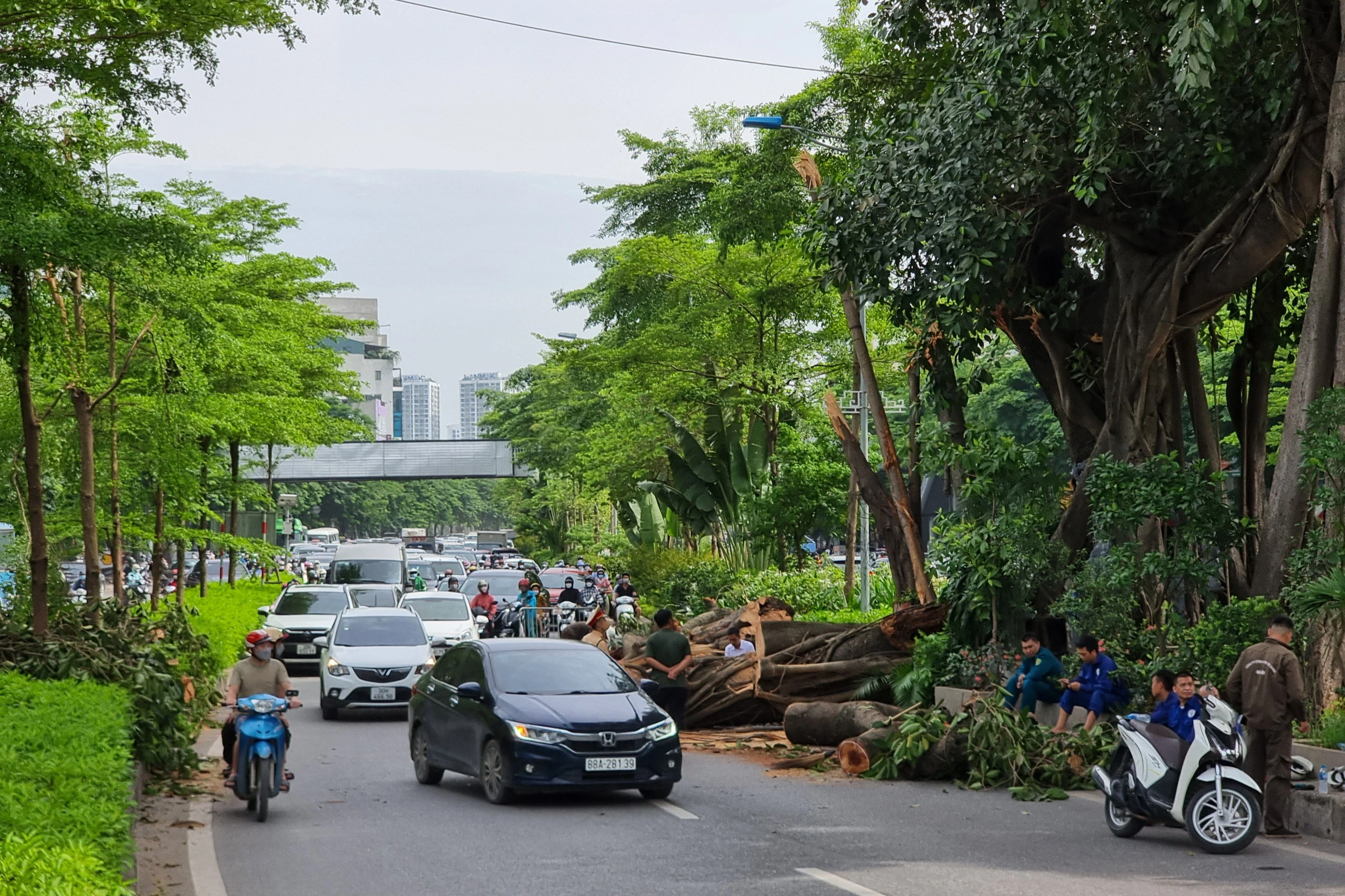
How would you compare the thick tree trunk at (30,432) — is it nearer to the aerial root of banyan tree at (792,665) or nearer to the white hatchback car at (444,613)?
the aerial root of banyan tree at (792,665)

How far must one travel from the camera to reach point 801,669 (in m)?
18.3

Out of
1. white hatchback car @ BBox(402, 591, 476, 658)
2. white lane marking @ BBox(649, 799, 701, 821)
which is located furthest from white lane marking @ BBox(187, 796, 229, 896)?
white hatchback car @ BBox(402, 591, 476, 658)

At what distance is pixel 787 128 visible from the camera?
21.5 meters

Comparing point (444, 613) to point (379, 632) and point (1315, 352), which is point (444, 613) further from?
point (1315, 352)

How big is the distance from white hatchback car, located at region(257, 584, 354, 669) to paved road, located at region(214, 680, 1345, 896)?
13556 mm

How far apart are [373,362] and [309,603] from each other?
147600 millimetres

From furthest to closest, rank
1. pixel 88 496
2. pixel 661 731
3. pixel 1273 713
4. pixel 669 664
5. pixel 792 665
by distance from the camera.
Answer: pixel 792 665
pixel 88 496
pixel 669 664
pixel 661 731
pixel 1273 713

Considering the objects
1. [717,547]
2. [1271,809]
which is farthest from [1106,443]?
[717,547]

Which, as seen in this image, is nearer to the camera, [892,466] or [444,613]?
[892,466]

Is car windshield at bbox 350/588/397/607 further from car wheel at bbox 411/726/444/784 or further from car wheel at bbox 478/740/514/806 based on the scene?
car wheel at bbox 478/740/514/806

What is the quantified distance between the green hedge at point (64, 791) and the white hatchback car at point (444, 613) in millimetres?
13977

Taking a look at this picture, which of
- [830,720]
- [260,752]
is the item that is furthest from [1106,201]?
[260,752]

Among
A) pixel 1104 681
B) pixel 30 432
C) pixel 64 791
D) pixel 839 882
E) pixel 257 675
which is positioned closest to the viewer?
pixel 64 791

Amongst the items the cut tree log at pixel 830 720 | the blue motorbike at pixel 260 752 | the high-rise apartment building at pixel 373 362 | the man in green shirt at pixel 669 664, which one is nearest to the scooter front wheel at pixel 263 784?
the blue motorbike at pixel 260 752
